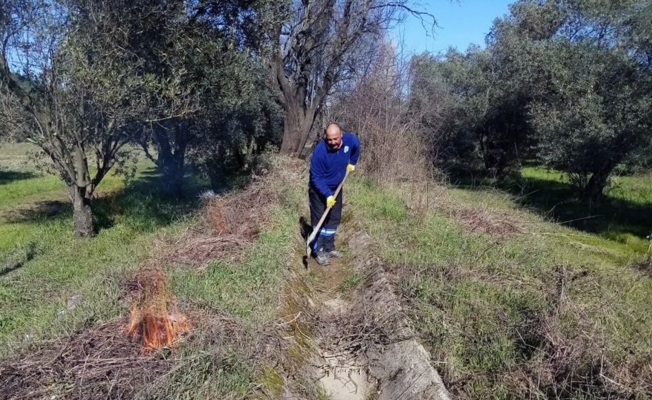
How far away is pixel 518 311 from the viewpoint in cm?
538

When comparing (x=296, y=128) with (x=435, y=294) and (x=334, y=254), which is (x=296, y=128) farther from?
(x=435, y=294)

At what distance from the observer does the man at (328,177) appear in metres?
7.82

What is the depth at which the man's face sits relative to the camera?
764 cm

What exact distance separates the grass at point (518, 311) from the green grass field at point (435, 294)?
0.05 ft

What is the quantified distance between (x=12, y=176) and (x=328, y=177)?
25634mm

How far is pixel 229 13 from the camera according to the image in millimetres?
11758


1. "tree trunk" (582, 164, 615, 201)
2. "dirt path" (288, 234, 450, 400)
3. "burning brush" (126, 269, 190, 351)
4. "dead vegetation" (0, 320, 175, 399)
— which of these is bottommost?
"dirt path" (288, 234, 450, 400)

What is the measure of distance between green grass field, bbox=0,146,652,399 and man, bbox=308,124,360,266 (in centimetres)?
59

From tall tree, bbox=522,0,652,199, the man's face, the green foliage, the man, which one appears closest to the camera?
the man's face

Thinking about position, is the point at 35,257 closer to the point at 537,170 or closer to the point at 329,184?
the point at 329,184

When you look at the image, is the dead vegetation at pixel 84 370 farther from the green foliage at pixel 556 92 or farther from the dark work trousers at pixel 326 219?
the green foliage at pixel 556 92

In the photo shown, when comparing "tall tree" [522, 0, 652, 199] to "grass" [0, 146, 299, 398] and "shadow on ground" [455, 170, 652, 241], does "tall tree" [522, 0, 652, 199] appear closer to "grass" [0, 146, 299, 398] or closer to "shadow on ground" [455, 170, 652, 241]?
"shadow on ground" [455, 170, 652, 241]

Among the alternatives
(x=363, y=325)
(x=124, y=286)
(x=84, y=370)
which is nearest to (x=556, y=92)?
(x=363, y=325)

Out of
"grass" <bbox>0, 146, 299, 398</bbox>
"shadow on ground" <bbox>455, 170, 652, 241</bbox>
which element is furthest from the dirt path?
"shadow on ground" <bbox>455, 170, 652, 241</bbox>
